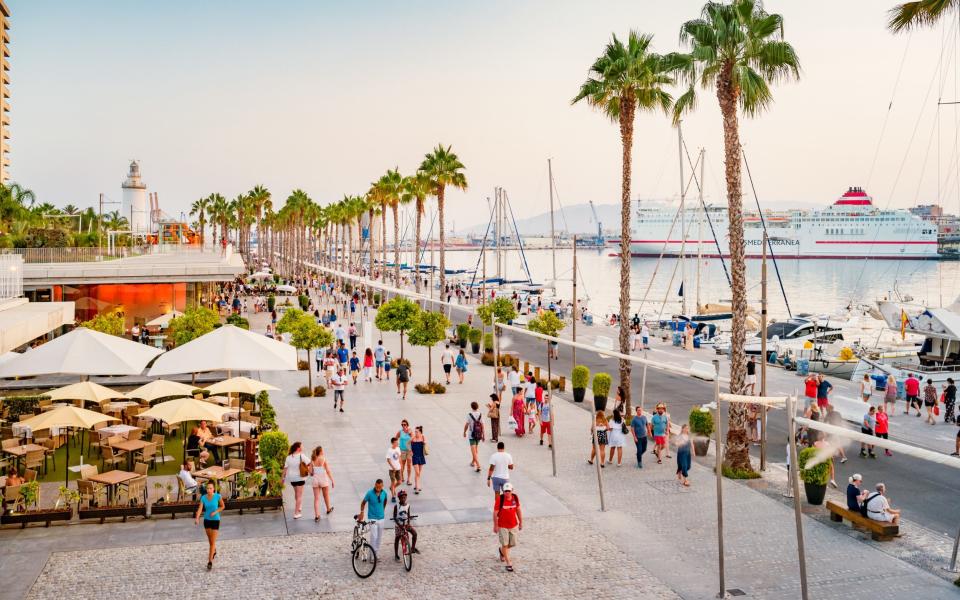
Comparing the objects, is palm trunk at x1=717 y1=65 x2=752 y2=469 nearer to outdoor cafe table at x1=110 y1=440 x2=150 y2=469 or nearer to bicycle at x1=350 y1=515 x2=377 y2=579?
bicycle at x1=350 y1=515 x2=377 y2=579

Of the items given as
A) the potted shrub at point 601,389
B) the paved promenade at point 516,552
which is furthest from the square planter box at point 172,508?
the potted shrub at point 601,389

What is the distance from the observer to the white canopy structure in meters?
18.7

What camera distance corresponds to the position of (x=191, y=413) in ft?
52.5

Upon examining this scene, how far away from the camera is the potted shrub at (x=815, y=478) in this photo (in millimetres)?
14992

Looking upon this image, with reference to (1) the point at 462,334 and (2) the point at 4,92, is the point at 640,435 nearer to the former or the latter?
(1) the point at 462,334

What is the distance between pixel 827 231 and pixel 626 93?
170 metres

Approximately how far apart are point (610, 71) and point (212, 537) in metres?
18.5

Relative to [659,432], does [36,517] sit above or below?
below

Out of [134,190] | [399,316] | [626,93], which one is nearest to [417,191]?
[399,316]

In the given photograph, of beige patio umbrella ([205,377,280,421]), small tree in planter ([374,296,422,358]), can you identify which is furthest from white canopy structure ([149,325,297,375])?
small tree in planter ([374,296,422,358])

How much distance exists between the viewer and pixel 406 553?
1153cm

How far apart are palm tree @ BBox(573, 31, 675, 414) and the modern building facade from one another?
138 m

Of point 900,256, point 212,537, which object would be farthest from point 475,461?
point 900,256

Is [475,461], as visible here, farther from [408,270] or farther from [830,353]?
[408,270]
